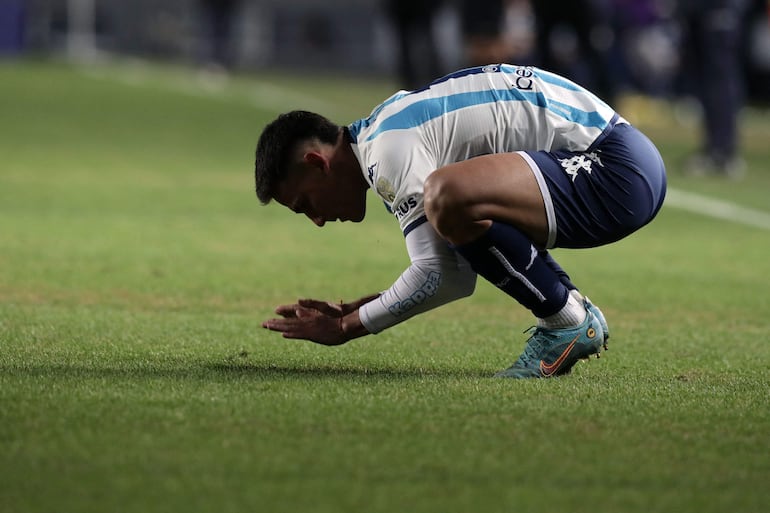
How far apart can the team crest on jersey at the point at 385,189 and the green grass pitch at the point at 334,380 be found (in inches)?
20.1

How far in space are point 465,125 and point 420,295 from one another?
0.50 m

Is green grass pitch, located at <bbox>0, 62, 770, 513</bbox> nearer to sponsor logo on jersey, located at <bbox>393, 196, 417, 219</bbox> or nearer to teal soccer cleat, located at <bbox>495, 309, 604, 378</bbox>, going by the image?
teal soccer cleat, located at <bbox>495, 309, 604, 378</bbox>

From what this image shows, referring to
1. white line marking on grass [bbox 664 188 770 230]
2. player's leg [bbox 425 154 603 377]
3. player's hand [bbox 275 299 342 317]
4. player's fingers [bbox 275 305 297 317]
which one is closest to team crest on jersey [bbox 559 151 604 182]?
player's leg [bbox 425 154 603 377]

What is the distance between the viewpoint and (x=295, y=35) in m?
30.6

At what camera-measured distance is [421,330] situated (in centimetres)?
518

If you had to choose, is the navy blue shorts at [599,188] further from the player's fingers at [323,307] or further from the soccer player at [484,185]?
the player's fingers at [323,307]

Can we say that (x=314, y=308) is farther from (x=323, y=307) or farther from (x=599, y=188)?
(x=599, y=188)

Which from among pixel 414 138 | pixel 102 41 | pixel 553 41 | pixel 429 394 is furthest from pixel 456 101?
pixel 102 41

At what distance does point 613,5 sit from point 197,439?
1832 centimetres

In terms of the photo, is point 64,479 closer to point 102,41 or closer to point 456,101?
point 456,101

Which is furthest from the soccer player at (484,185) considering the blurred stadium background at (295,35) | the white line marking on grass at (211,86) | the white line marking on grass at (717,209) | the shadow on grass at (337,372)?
the blurred stadium background at (295,35)

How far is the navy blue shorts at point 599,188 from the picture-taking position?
414 centimetres

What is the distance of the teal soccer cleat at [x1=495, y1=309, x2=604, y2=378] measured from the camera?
13.7 feet

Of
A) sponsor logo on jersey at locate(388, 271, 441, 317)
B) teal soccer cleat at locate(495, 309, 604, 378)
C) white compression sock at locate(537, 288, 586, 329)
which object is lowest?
teal soccer cleat at locate(495, 309, 604, 378)
